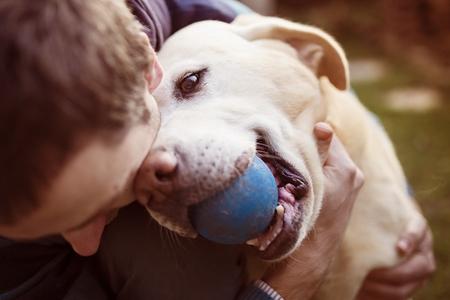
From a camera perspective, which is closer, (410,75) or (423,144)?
(423,144)

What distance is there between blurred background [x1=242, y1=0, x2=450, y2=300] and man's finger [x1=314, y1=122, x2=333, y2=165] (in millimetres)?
833

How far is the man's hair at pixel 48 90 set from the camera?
840 mm

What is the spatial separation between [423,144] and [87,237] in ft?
6.15

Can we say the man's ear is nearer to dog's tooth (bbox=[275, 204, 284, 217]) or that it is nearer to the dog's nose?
the dog's nose

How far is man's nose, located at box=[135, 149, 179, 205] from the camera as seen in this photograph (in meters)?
1.04

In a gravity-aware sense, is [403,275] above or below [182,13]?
below

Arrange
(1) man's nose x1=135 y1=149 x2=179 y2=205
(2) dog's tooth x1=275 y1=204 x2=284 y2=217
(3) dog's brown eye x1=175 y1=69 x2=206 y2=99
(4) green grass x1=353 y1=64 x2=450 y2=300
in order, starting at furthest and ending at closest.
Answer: (4) green grass x1=353 y1=64 x2=450 y2=300 → (3) dog's brown eye x1=175 y1=69 x2=206 y2=99 → (2) dog's tooth x1=275 y1=204 x2=284 y2=217 → (1) man's nose x1=135 y1=149 x2=179 y2=205

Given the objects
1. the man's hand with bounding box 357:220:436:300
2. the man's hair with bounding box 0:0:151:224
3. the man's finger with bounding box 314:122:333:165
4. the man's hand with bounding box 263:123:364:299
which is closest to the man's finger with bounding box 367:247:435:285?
the man's hand with bounding box 357:220:436:300

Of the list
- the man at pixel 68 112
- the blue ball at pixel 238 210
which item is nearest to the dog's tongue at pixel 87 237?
the man at pixel 68 112

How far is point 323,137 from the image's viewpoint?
1358 mm

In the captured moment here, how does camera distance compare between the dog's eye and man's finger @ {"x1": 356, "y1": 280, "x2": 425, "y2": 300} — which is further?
man's finger @ {"x1": 356, "y1": 280, "x2": 425, "y2": 300}

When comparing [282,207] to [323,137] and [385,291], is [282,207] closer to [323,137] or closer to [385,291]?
[323,137]

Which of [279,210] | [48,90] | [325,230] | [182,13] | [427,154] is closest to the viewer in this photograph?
[48,90]

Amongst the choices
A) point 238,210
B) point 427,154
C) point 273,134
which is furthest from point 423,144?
point 238,210
